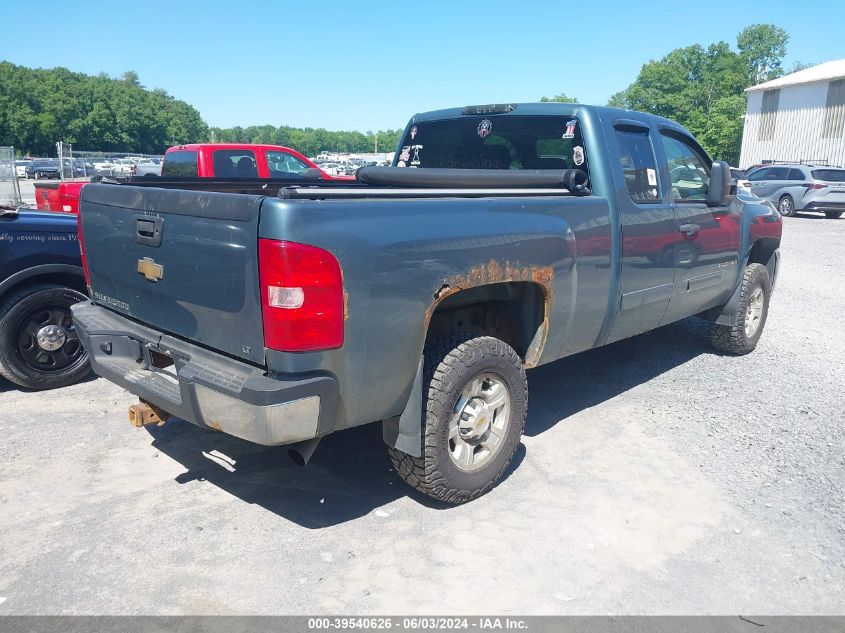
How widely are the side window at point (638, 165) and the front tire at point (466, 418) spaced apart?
1521mm

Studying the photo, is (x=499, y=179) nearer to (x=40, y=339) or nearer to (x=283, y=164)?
(x=40, y=339)

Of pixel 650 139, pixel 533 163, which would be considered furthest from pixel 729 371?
pixel 533 163

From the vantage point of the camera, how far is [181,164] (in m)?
10.7

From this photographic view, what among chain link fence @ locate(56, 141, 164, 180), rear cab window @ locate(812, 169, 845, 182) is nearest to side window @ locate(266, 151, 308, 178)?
chain link fence @ locate(56, 141, 164, 180)

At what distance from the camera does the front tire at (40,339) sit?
4.90 meters

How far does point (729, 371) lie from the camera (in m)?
5.93

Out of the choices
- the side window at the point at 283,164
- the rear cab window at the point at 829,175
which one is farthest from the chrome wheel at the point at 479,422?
the rear cab window at the point at 829,175

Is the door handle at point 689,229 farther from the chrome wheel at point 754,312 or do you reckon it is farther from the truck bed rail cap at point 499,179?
the chrome wheel at point 754,312

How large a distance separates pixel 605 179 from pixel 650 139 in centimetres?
80

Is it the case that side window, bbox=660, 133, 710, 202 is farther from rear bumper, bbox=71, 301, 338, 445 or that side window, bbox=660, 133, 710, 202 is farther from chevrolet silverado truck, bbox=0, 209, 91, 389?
chevrolet silverado truck, bbox=0, 209, 91, 389

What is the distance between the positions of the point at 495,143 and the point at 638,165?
3.29 ft

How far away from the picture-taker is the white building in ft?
122

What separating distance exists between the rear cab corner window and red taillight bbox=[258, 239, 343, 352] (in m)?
2.37

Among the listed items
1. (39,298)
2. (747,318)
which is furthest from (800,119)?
(39,298)
